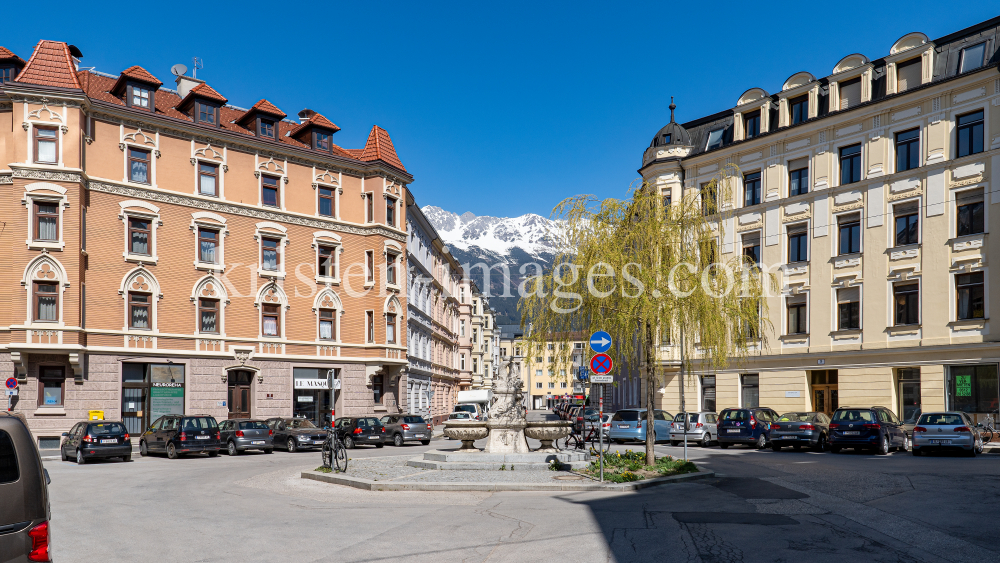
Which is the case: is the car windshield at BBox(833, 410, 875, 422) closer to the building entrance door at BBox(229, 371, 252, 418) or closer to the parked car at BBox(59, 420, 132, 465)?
the parked car at BBox(59, 420, 132, 465)

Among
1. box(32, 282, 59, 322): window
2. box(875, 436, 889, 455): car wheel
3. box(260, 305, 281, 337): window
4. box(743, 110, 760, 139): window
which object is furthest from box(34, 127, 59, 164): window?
box(875, 436, 889, 455): car wheel

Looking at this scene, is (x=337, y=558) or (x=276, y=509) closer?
(x=337, y=558)

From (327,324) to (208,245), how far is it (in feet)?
23.3

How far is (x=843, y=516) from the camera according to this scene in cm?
1200

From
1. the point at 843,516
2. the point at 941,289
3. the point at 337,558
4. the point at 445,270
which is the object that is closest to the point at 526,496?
the point at 843,516

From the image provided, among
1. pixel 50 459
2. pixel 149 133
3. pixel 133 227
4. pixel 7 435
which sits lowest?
pixel 50 459

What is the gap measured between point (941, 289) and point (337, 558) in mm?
31176

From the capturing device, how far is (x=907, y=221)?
113 feet

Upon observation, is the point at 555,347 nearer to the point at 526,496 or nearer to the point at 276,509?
the point at 526,496

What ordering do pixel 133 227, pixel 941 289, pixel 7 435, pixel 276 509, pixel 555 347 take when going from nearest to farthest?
pixel 7 435 → pixel 276 509 → pixel 555 347 → pixel 941 289 → pixel 133 227

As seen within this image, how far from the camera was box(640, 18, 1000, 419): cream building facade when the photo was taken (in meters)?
32.2

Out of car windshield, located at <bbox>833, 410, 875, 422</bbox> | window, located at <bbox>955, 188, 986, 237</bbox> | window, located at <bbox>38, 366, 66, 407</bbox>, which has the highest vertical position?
window, located at <bbox>955, 188, 986, 237</bbox>

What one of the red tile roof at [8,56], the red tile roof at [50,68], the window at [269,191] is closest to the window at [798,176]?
the window at [269,191]

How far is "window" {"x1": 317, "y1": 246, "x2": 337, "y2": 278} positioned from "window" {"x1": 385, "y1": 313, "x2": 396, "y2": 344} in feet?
12.4
